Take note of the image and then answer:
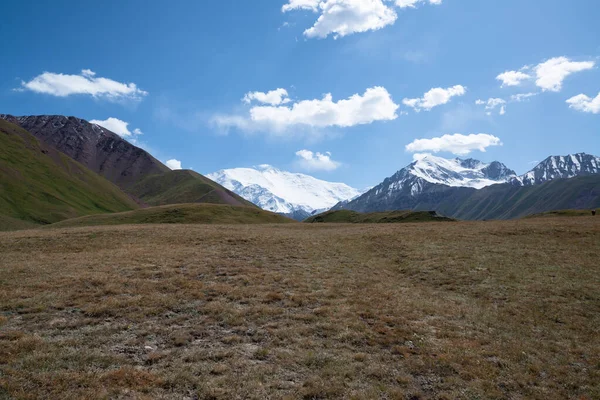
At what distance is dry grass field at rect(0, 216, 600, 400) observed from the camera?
11086 mm

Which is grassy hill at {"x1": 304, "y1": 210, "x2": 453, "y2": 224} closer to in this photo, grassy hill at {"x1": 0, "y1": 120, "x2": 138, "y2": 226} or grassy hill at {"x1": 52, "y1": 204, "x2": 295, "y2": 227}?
grassy hill at {"x1": 52, "y1": 204, "x2": 295, "y2": 227}

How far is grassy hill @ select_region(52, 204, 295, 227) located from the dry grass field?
44031 millimetres

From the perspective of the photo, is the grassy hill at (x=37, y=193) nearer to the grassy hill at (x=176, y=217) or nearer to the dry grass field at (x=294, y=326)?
the grassy hill at (x=176, y=217)

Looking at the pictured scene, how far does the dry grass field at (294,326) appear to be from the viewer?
1109 centimetres

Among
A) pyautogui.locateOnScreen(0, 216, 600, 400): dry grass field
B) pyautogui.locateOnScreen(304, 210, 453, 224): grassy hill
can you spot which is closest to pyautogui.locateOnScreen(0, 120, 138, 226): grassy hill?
pyautogui.locateOnScreen(0, 216, 600, 400): dry grass field

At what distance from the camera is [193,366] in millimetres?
11719

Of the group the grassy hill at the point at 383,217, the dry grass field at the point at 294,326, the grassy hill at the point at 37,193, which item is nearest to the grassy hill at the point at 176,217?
the grassy hill at the point at 383,217

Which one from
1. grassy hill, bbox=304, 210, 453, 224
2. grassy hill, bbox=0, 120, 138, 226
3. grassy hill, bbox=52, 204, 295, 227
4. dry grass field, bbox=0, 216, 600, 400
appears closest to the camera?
dry grass field, bbox=0, 216, 600, 400

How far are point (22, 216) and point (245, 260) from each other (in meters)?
140

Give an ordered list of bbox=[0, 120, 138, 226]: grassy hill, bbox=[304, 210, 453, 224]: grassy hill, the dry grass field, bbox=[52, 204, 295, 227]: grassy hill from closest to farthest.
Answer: the dry grass field
bbox=[52, 204, 295, 227]: grassy hill
bbox=[304, 210, 453, 224]: grassy hill
bbox=[0, 120, 138, 226]: grassy hill

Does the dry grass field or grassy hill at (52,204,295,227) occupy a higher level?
grassy hill at (52,204,295,227)

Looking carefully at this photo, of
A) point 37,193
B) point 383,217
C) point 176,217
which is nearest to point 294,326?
point 176,217

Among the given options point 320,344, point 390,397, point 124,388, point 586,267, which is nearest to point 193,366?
point 124,388

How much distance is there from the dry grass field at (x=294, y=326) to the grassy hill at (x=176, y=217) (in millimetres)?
44031
